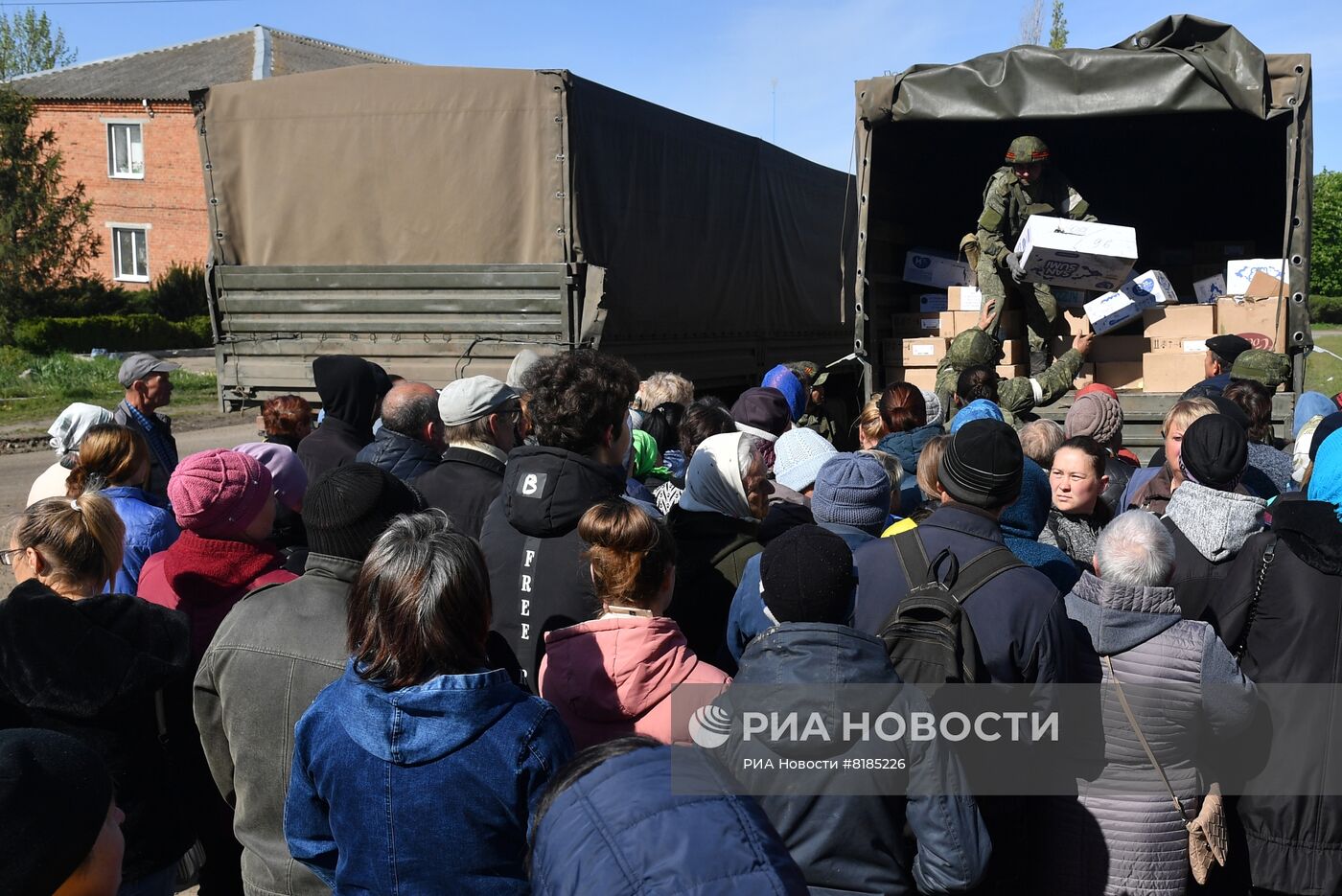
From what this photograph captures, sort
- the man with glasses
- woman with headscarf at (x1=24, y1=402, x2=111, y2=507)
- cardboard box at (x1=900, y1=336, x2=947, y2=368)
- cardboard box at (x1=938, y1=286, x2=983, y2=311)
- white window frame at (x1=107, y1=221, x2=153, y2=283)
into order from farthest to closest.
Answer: white window frame at (x1=107, y1=221, x2=153, y2=283)
cardboard box at (x1=938, y1=286, x2=983, y2=311)
cardboard box at (x1=900, y1=336, x2=947, y2=368)
woman with headscarf at (x1=24, y1=402, x2=111, y2=507)
the man with glasses

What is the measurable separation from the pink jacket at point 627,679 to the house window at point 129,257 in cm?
3565

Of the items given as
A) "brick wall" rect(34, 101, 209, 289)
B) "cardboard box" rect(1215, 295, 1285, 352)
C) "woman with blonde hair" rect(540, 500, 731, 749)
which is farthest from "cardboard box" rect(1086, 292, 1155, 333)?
"brick wall" rect(34, 101, 209, 289)

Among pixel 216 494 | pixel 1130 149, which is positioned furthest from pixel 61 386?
pixel 216 494

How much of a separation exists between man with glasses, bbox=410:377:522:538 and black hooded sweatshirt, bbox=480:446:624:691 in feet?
2.27

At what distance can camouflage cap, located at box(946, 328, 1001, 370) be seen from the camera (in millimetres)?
6984

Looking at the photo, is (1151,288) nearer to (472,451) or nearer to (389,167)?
(389,167)

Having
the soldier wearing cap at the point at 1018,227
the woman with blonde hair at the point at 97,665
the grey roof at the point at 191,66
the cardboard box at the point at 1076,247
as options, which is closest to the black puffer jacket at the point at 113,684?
the woman with blonde hair at the point at 97,665

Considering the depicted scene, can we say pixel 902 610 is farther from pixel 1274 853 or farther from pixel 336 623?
pixel 1274 853

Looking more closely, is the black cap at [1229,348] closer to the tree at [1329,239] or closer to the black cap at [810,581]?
the black cap at [810,581]

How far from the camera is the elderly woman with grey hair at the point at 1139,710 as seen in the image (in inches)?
117

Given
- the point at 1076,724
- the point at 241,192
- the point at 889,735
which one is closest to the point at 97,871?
the point at 889,735

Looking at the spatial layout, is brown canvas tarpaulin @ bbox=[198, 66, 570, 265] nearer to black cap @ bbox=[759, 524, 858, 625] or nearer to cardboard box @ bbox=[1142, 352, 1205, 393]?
cardboard box @ bbox=[1142, 352, 1205, 393]

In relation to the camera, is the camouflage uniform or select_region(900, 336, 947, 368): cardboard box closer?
the camouflage uniform

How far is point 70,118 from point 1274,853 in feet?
124
